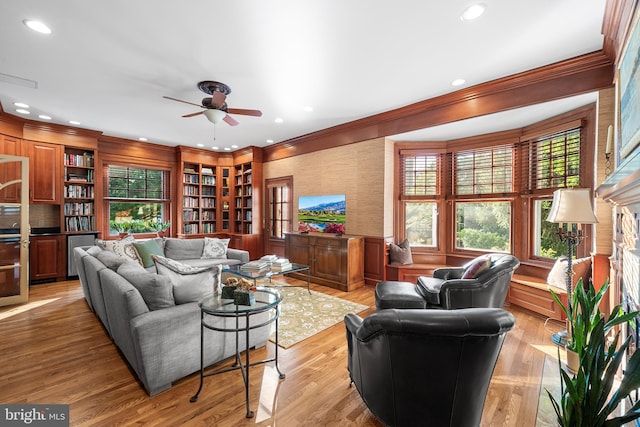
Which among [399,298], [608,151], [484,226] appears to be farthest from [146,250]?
[608,151]

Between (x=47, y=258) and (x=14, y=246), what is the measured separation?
4.27 feet

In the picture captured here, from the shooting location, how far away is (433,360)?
143 cm

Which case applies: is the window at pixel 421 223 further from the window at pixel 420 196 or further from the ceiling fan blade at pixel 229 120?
the ceiling fan blade at pixel 229 120

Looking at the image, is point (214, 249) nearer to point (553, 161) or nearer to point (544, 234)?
point (544, 234)

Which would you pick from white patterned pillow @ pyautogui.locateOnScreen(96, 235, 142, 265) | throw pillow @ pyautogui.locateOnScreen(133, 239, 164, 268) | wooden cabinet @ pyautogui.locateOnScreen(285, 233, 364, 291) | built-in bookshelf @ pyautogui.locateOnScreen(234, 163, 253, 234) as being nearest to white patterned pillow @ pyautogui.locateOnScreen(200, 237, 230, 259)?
throw pillow @ pyautogui.locateOnScreen(133, 239, 164, 268)

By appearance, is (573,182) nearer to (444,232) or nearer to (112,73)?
(444,232)

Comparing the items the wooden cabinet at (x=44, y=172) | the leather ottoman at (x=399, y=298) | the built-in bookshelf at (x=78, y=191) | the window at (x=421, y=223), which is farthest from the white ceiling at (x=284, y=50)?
the leather ottoman at (x=399, y=298)

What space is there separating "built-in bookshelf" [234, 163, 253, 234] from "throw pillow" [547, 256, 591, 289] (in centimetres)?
582

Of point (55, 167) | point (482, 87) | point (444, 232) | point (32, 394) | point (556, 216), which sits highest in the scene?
point (482, 87)

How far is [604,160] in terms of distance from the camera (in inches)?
107

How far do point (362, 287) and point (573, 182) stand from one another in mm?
3202

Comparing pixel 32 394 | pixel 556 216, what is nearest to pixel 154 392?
pixel 32 394

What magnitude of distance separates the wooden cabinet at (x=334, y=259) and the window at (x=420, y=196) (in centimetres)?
98

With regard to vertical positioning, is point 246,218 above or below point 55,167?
below
